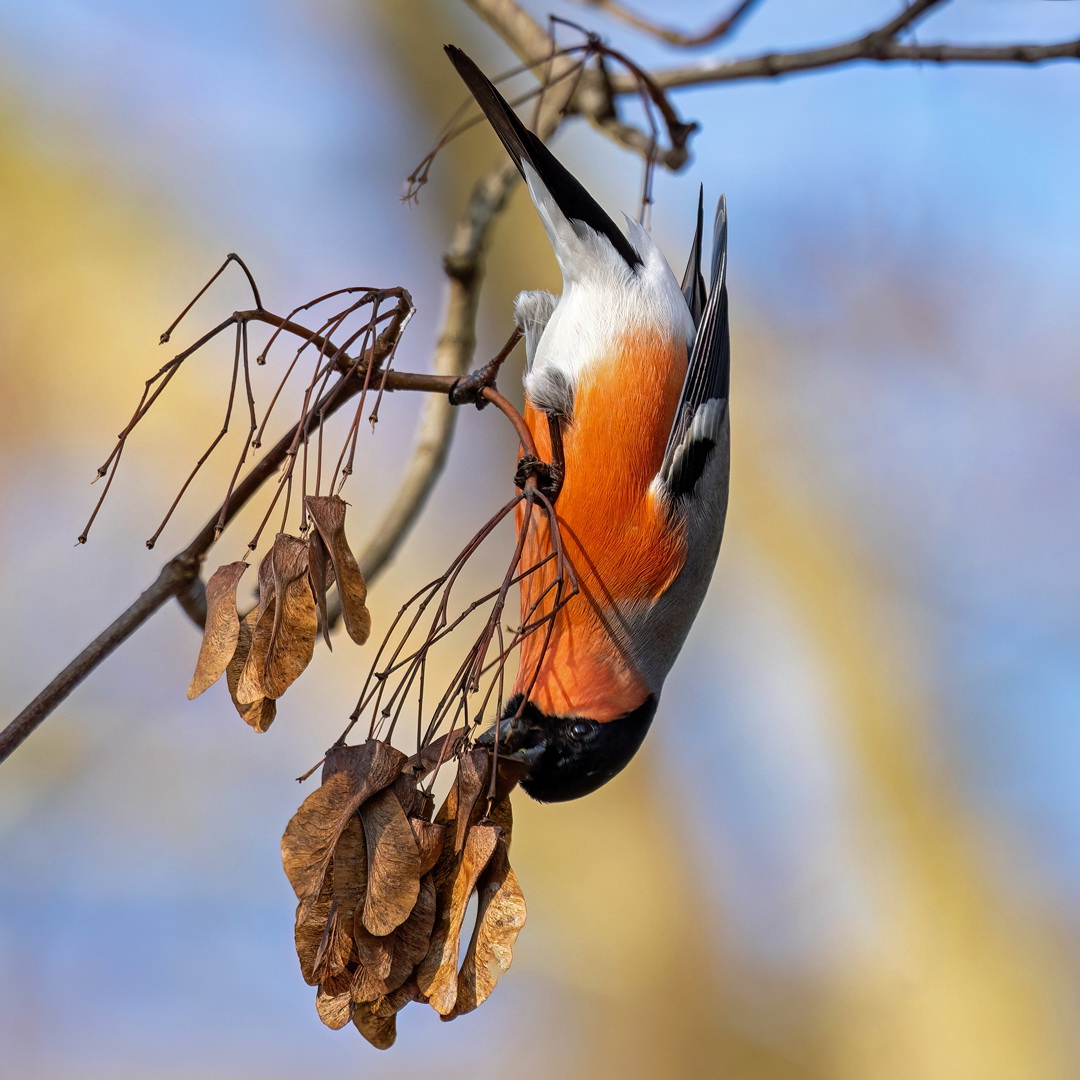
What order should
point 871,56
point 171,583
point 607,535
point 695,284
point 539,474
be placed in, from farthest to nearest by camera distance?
point 695,284
point 607,535
point 871,56
point 539,474
point 171,583

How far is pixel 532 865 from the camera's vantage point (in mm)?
3635

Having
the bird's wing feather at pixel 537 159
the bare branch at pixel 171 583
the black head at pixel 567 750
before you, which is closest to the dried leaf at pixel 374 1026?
the bare branch at pixel 171 583

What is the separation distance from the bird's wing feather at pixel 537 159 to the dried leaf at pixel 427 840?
3.32ft

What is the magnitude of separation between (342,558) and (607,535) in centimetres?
71

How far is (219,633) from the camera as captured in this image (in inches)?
33.9

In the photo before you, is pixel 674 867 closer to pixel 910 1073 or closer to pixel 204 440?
pixel 910 1073

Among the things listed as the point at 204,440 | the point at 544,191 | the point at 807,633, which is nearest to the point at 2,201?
the point at 204,440

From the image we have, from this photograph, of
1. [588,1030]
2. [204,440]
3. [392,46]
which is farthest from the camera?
[588,1030]

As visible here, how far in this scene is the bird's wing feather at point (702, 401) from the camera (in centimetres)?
158

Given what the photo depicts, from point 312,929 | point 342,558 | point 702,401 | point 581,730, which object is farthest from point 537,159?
point 312,929

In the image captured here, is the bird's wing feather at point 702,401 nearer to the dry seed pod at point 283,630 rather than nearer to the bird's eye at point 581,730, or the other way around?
the bird's eye at point 581,730

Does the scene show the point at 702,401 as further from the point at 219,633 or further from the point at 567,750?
the point at 219,633

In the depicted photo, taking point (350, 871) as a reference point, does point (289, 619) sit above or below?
above

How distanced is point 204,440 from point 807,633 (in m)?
2.26
